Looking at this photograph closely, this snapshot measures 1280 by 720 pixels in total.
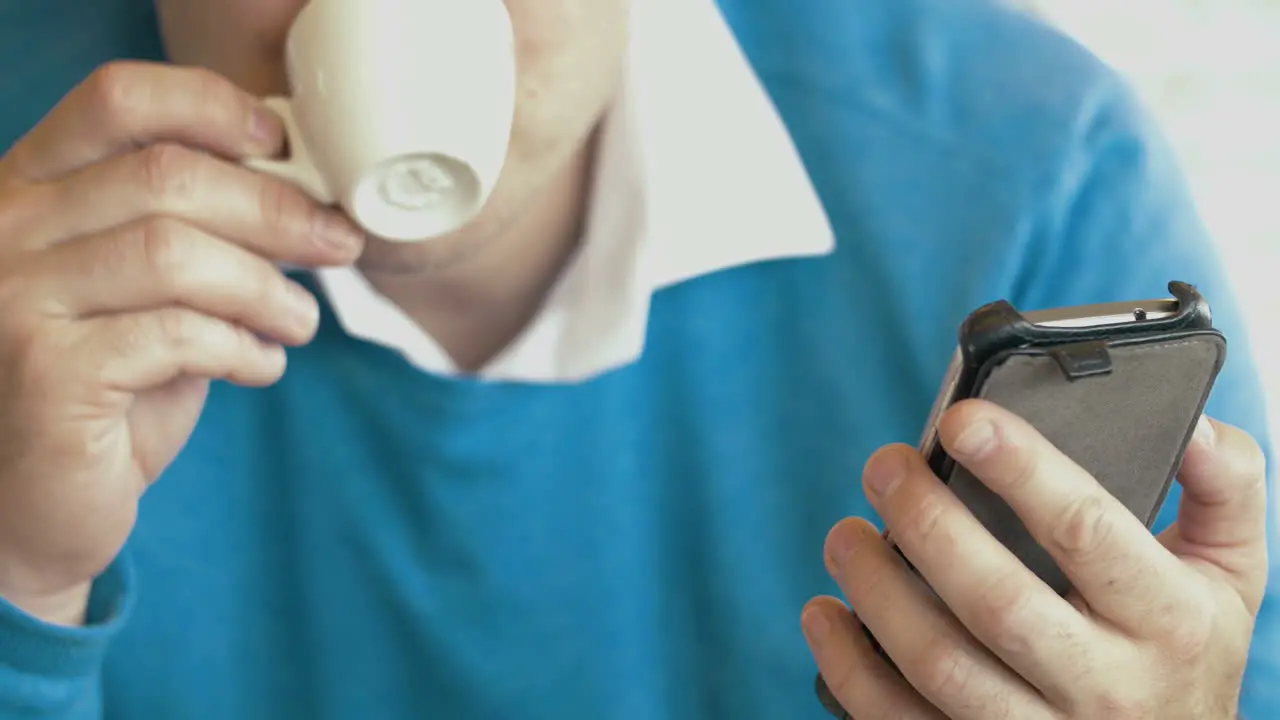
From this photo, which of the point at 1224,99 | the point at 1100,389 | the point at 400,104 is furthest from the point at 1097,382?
the point at 1224,99

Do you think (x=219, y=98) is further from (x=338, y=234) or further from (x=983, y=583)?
(x=983, y=583)

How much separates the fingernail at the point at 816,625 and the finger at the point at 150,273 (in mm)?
378

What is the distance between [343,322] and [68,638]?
30cm

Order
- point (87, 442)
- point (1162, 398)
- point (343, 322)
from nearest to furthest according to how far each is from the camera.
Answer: point (1162, 398) < point (87, 442) < point (343, 322)

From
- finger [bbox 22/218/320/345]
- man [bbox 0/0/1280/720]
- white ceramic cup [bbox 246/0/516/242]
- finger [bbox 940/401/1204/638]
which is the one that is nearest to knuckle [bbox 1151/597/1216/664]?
finger [bbox 940/401/1204/638]

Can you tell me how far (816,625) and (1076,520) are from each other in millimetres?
185

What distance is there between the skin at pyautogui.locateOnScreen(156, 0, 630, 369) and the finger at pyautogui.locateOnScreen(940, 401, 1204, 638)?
355 mm

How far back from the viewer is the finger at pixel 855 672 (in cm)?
64

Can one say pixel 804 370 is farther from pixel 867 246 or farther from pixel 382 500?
pixel 382 500

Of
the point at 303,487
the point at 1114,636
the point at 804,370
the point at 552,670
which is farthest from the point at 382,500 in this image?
the point at 1114,636

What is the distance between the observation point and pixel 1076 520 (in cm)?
56

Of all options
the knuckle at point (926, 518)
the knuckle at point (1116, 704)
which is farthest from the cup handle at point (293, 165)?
the knuckle at point (1116, 704)

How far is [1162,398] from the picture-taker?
58 centimetres

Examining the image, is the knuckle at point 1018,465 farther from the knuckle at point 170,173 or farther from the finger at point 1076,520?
the knuckle at point 170,173
